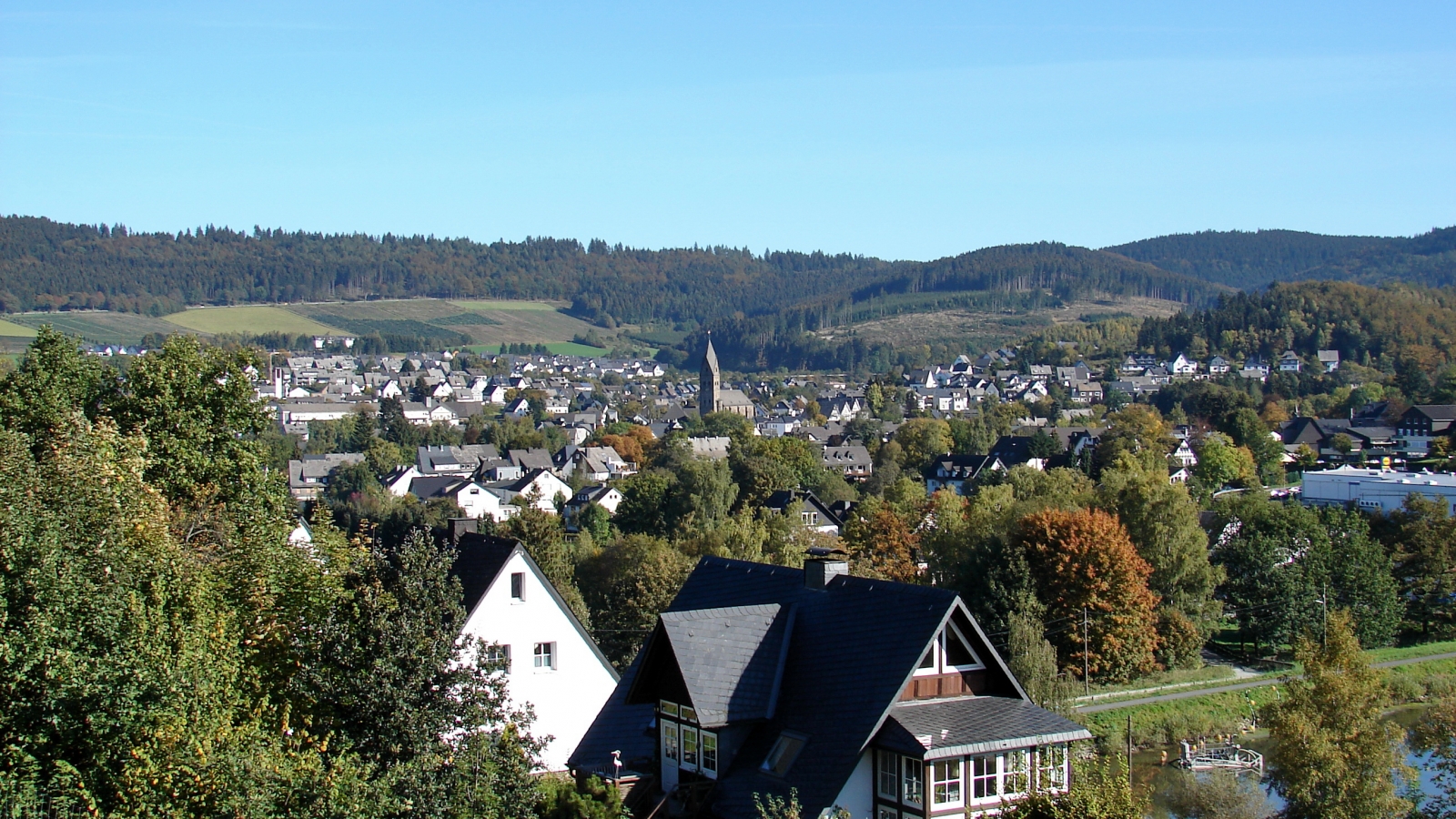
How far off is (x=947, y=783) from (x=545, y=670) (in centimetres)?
899

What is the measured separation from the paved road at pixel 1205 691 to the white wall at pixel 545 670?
1448cm

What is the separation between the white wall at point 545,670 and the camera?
21031mm

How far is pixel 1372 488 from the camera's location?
210 ft

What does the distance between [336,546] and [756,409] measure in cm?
13744

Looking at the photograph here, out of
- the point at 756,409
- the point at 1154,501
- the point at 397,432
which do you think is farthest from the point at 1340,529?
the point at 756,409

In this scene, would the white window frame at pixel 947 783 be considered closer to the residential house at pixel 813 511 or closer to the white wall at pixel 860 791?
the white wall at pixel 860 791

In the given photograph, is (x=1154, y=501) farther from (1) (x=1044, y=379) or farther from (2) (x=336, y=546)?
(1) (x=1044, y=379)

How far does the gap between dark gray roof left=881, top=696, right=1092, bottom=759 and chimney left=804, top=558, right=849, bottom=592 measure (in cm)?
238

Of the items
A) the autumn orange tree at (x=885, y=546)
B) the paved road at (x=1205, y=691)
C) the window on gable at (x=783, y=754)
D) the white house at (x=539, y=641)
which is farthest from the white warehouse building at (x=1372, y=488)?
the window on gable at (x=783, y=754)

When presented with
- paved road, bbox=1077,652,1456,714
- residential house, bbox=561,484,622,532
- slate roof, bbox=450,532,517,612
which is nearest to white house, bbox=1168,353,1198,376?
residential house, bbox=561,484,622,532

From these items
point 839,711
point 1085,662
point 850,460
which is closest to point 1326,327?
point 850,460

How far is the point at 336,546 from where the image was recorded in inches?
667

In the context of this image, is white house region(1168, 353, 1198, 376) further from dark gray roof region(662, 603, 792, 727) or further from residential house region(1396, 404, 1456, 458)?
dark gray roof region(662, 603, 792, 727)

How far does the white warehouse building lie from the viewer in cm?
6059
